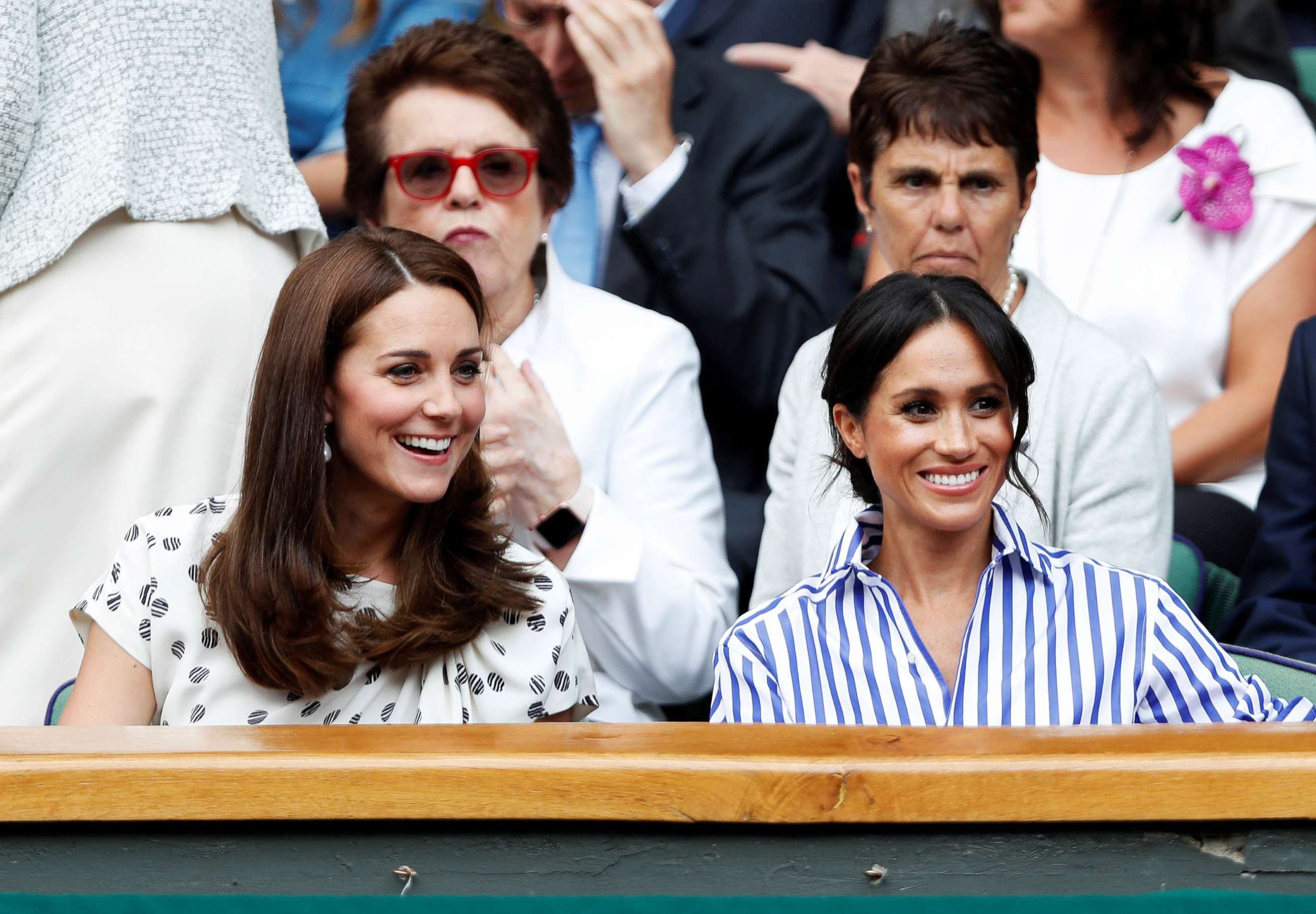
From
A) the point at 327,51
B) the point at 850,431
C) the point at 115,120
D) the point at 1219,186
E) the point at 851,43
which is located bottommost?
the point at 850,431

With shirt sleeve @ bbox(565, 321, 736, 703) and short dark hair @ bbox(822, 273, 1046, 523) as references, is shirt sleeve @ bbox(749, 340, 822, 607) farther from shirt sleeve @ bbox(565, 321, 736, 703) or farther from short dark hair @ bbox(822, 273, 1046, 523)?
short dark hair @ bbox(822, 273, 1046, 523)

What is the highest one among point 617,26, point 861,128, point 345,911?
point 617,26

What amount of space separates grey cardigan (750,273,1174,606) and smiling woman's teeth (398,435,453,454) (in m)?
0.45

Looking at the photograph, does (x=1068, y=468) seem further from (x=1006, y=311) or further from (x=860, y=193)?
(x=860, y=193)

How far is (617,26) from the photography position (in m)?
2.27

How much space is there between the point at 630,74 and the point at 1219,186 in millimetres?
880

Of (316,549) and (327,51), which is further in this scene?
(327,51)

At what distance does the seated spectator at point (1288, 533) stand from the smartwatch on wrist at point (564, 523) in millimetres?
773

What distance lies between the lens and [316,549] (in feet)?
5.07

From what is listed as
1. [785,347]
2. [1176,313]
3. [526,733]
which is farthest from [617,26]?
[526,733]

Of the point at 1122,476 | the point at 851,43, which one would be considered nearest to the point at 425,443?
the point at 1122,476

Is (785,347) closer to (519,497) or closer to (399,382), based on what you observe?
(519,497)

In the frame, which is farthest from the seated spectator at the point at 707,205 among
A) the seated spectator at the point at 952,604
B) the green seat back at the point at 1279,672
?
the green seat back at the point at 1279,672

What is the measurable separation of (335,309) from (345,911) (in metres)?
0.66
